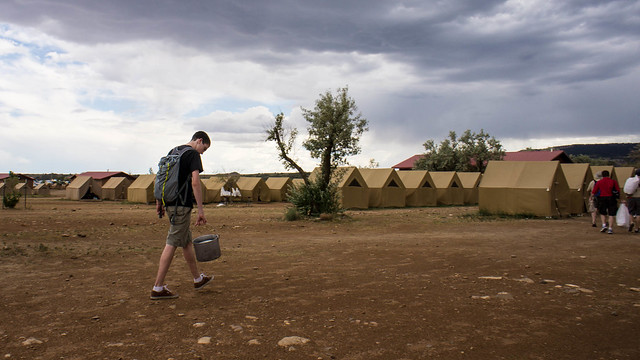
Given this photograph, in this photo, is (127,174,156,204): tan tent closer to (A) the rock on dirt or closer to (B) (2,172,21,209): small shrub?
(B) (2,172,21,209): small shrub

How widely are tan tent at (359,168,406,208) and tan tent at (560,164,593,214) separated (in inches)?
419

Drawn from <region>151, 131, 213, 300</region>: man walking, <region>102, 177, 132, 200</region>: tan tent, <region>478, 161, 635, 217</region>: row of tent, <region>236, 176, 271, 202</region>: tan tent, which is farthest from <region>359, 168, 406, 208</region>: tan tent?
<region>102, 177, 132, 200</region>: tan tent

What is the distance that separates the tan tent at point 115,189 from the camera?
145ft

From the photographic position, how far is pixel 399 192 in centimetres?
2986

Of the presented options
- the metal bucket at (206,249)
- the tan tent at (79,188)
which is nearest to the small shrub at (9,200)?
the metal bucket at (206,249)

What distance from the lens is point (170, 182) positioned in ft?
16.8

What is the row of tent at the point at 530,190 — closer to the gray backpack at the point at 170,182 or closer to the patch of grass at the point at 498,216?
the patch of grass at the point at 498,216

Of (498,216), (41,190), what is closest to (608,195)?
(498,216)

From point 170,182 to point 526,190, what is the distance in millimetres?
16596

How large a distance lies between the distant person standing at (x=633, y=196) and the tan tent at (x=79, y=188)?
47.6 meters

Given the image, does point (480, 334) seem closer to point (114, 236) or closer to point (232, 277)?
point (232, 277)

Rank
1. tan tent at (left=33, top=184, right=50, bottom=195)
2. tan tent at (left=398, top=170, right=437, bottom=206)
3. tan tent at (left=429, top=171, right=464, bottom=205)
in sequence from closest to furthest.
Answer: tan tent at (left=398, top=170, right=437, bottom=206) < tan tent at (left=429, top=171, right=464, bottom=205) < tan tent at (left=33, top=184, right=50, bottom=195)

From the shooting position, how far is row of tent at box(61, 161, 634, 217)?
1831cm

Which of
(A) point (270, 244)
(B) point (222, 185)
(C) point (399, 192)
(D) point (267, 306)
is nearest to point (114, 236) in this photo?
(A) point (270, 244)
